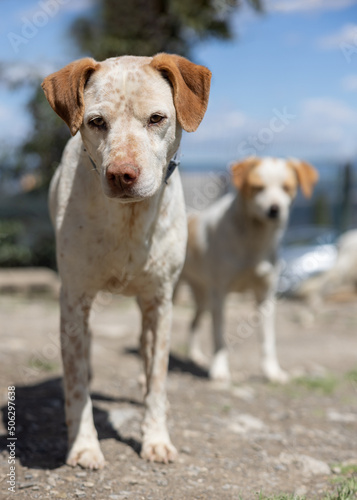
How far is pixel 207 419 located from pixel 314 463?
2.56 ft

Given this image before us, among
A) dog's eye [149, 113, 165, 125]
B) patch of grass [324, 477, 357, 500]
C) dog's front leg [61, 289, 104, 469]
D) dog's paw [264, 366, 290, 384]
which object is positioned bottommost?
dog's paw [264, 366, 290, 384]

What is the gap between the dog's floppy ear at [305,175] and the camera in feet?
15.6

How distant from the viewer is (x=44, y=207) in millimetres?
9109

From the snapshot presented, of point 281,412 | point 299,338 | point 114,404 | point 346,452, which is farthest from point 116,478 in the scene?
point 299,338

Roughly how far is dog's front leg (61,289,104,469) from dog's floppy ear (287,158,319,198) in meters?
2.59

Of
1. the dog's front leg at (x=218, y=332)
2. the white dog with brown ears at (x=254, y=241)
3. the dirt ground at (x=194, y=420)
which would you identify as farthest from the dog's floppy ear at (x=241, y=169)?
the dirt ground at (x=194, y=420)

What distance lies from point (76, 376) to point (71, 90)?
1307mm

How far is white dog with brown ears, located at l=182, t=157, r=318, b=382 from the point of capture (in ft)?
15.3

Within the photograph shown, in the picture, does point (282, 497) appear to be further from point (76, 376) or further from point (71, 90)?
point (71, 90)

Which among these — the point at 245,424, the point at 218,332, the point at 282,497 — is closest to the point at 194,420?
the point at 245,424

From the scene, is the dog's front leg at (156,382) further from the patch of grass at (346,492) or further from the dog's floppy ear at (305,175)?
the dog's floppy ear at (305,175)

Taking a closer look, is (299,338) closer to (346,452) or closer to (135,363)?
(135,363)

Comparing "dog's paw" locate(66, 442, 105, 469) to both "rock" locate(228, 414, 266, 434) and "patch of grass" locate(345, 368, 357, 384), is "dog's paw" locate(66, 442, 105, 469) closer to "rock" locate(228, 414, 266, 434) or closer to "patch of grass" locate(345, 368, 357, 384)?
"rock" locate(228, 414, 266, 434)

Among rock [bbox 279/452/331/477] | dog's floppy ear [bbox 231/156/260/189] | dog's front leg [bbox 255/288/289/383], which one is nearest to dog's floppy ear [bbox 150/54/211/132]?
rock [bbox 279/452/331/477]
